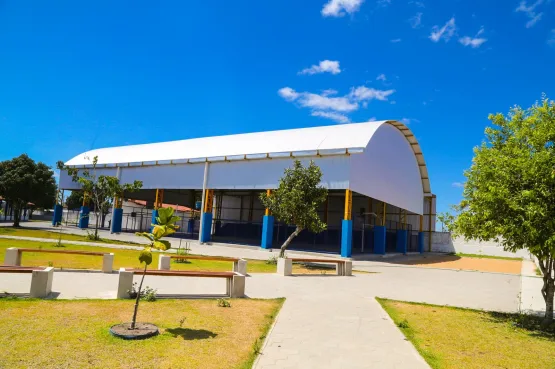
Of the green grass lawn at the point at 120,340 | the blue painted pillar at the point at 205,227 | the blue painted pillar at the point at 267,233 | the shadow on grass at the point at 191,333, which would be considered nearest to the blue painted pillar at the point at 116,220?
the blue painted pillar at the point at 205,227

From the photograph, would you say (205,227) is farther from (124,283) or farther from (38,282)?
(38,282)

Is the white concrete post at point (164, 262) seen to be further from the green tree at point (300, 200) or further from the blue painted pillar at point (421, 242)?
the blue painted pillar at point (421, 242)

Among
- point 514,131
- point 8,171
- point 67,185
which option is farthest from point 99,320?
point 67,185

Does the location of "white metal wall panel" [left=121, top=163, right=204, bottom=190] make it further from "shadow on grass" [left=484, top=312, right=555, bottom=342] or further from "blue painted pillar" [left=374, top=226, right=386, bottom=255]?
"shadow on grass" [left=484, top=312, right=555, bottom=342]

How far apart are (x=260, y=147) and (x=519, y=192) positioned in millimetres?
26198

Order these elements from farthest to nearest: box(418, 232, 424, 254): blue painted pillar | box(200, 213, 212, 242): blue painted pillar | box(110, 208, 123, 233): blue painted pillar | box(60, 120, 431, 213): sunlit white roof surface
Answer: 1. box(418, 232, 424, 254): blue painted pillar
2. box(110, 208, 123, 233): blue painted pillar
3. box(200, 213, 212, 242): blue painted pillar
4. box(60, 120, 431, 213): sunlit white roof surface

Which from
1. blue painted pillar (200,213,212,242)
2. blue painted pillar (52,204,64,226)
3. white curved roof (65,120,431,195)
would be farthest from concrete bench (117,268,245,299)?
blue painted pillar (52,204,64,226)

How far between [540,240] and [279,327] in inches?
237

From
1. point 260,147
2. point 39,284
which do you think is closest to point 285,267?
point 39,284

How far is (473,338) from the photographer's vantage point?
7.56 meters

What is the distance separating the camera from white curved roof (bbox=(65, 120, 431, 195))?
29625 mm

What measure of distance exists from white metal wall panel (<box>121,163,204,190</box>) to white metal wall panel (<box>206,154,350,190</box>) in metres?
1.85

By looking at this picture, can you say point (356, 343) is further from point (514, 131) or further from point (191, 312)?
point (514, 131)

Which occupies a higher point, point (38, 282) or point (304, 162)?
point (304, 162)
